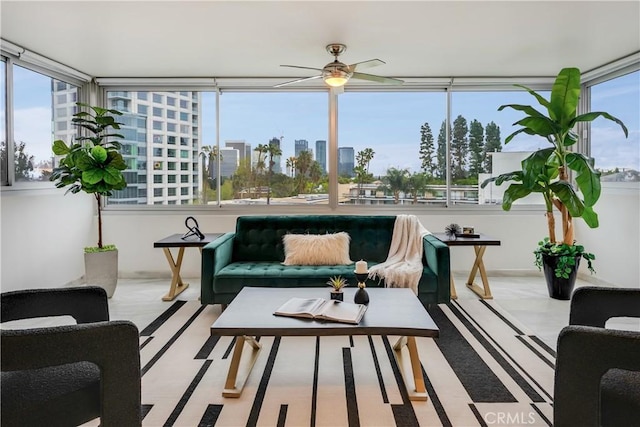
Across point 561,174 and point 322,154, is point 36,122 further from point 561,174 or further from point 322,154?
point 561,174

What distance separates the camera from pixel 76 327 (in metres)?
1.43

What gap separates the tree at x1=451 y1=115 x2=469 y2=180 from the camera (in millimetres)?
5477

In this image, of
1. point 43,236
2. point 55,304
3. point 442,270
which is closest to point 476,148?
point 442,270

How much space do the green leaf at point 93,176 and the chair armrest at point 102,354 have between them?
306 centimetres

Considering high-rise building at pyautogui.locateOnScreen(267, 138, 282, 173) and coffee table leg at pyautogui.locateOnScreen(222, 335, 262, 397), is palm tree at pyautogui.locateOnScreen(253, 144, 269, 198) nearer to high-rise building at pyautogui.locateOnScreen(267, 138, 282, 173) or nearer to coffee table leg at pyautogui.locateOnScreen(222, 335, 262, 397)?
high-rise building at pyautogui.locateOnScreen(267, 138, 282, 173)

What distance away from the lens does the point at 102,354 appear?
143cm

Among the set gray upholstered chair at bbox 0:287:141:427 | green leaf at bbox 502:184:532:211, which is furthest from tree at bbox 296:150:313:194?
gray upholstered chair at bbox 0:287:141:427

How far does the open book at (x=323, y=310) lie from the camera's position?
240 centimetres

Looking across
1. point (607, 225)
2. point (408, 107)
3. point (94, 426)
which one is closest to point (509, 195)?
point (607, 225)

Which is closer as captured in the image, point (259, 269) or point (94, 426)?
point (94, 426)

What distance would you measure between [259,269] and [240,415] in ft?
5.78

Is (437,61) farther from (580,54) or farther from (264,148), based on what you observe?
(264,148)

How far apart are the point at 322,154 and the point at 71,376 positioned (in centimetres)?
418

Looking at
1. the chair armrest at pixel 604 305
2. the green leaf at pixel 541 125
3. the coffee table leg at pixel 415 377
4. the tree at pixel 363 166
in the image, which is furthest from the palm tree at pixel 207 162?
the chair armrest at pixel 604 305
